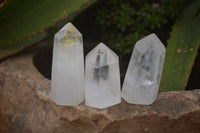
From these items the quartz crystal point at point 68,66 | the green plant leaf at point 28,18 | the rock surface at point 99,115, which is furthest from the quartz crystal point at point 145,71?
the green plant leaf at point 28,18

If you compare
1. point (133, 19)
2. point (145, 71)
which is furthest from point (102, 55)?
point (133, 19)

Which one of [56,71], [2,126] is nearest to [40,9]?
[56,71]

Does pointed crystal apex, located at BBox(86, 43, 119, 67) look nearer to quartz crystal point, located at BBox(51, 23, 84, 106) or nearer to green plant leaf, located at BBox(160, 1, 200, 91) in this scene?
quartz crystal point, located at BBox(51, 23, 84, 106)

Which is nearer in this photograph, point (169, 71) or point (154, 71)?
point (154, 71)

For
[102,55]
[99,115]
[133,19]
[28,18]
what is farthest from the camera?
[133,19]

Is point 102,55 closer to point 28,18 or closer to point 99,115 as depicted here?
point 99,115

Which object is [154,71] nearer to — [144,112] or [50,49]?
[144,112]

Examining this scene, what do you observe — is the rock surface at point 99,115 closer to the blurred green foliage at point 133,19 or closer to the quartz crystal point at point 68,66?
the quartz crystal point at point 68,66
